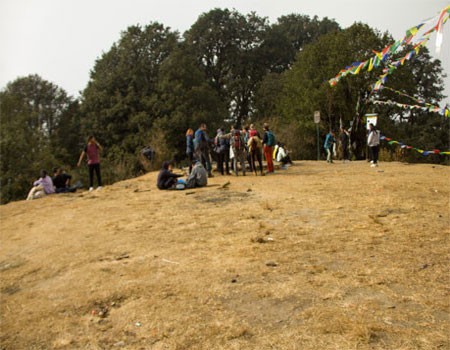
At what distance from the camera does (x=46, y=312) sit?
496cm

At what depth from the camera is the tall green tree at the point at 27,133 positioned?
24.7 meters

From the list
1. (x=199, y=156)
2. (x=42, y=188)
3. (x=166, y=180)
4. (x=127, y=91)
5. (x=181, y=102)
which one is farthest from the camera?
(x=127, y=91)

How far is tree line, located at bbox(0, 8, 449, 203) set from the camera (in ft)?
96.6

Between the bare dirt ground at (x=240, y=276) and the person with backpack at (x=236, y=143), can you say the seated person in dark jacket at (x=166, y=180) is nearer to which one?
the person with backpack at (x=236, y=143)

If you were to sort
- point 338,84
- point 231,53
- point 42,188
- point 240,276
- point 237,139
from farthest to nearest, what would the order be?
point 231,53
point 338,84
point 42,188
point 237,139
point 240,276

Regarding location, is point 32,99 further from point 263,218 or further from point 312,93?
point 263,218

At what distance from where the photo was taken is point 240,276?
5172mm

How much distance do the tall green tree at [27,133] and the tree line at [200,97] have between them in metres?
0.08

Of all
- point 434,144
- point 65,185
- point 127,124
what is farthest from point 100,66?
point 434,144

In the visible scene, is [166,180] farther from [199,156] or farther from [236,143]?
[236,143]

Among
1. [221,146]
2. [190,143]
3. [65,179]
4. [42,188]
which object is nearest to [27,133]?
[65,179]

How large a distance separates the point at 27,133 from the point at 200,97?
42.5ft

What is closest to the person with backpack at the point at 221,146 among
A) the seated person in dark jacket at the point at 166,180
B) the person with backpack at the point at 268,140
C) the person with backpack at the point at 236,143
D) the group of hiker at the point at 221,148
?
the group of hiker at the point at 221,148

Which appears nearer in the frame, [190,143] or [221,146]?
[221,146]
